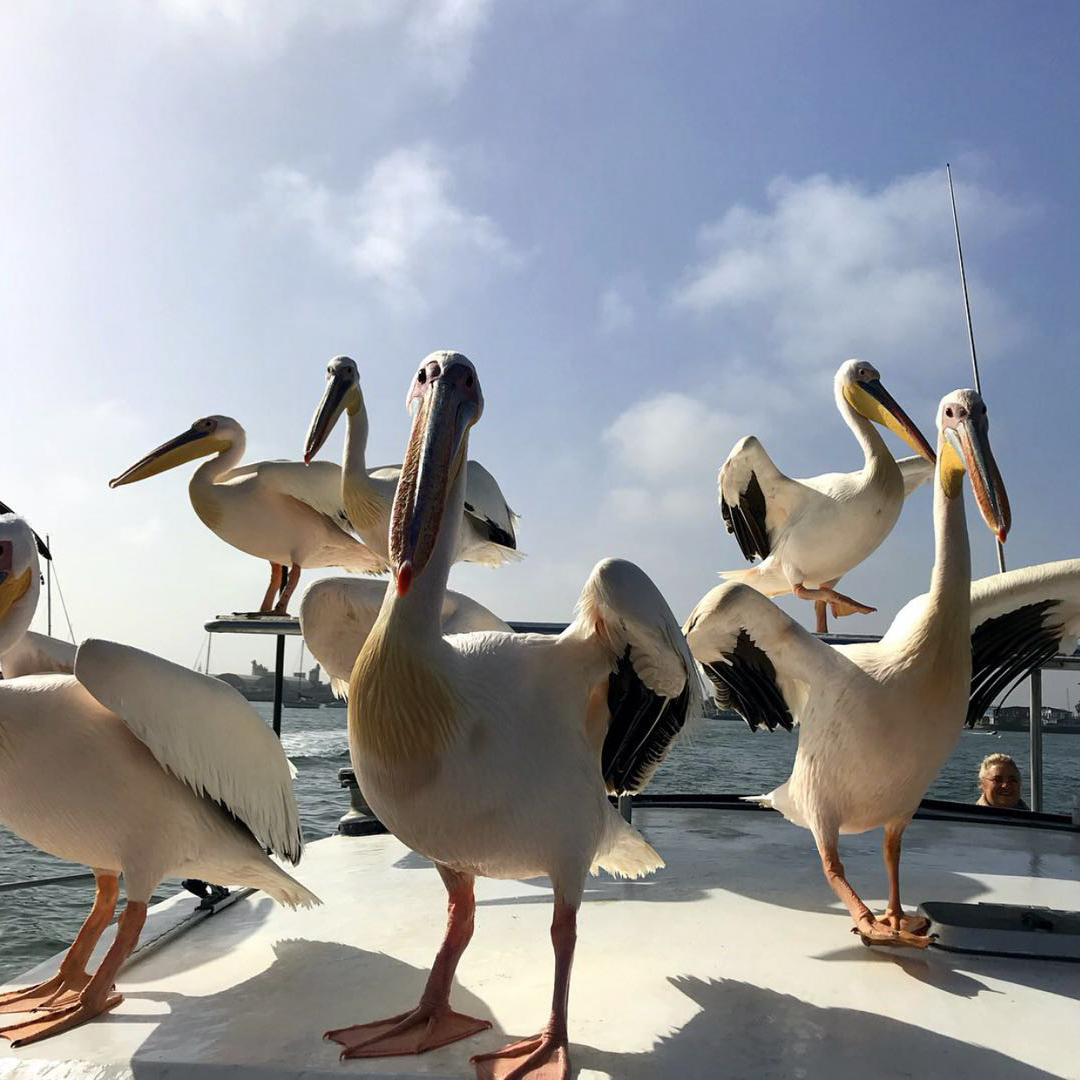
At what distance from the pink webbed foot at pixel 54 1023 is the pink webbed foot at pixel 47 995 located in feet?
0.29

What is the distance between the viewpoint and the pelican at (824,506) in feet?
15.4

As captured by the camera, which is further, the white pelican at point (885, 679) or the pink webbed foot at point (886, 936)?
the white pelican at point (885, 679)

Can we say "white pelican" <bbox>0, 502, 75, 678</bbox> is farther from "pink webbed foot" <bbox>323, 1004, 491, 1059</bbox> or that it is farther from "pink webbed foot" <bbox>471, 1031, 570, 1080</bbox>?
"pink webbed foot" <bbox>471, 1031, 570, 1080</bbox>

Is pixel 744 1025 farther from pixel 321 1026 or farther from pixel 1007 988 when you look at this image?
pixel 321 1026

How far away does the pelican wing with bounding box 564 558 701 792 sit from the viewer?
1.83 metres

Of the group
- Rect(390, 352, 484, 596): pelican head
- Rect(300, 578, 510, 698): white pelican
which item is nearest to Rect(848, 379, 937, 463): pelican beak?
Rect(300, 578, 510, 698): white pelican

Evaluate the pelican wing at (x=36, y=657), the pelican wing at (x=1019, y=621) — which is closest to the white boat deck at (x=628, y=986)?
the pelican wing at (x=1019, y=621)

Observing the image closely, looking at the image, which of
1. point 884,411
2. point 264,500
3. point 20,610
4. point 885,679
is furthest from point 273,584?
point 885,679

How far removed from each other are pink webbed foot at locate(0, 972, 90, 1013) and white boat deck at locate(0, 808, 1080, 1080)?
0.11 m

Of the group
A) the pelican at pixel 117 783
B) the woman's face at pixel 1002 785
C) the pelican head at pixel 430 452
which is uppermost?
the pelican head at pixel 430 452

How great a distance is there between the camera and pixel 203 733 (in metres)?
2.32

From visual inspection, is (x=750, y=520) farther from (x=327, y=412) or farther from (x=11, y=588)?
(x=11, y=588)

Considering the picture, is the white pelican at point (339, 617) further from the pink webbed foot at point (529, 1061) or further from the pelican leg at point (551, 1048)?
the pink webbed foot at point (529, 1061)

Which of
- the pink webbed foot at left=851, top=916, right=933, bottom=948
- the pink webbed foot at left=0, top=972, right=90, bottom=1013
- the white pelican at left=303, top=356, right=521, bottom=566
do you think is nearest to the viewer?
the pink webbed foot at left=0, top=972, right=90, bottom=1013
